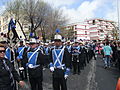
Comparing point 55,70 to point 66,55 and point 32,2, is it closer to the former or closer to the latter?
point 66,55

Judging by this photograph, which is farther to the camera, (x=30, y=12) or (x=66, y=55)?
(x=30, y=12)

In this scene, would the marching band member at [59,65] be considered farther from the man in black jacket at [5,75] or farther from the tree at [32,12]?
the tree at [32,12]

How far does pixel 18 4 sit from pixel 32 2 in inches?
89.6

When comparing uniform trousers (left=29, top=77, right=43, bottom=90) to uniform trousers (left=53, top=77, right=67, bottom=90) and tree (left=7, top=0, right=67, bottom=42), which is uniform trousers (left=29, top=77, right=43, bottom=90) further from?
tree (left=7, top=0, right=67, bottom=42)

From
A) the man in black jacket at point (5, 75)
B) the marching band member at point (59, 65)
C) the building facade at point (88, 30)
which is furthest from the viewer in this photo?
the building facade at point (88, 30)

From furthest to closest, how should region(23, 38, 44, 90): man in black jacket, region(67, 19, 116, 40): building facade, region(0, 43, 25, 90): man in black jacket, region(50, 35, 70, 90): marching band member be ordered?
region(67, 19, 116, 40): building facade
region(23, 38, 44, 90): man in black jacket
region(50, 35, 70, 90): marching band member
region(0, 43, 25, 90): man in black jacket

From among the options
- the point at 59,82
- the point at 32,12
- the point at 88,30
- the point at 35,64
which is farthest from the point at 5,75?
the point at 88,30

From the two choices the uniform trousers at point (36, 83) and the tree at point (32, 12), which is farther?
the tree at point (32, 12)

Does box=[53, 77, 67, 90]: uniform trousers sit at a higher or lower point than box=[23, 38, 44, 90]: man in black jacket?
lower

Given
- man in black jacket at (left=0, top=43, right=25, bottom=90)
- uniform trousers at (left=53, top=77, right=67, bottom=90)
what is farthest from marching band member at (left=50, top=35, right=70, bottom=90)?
man in black jacket at (left=0, top=43, right=25, bottom=90)

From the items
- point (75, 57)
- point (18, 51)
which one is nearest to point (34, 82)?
point (18, 51)

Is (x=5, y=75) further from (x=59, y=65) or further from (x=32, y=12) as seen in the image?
(x=32, y=12)

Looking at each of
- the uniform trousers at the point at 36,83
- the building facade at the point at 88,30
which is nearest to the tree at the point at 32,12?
the uniform trousers at the point at 36,83

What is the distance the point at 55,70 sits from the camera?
5312mm
